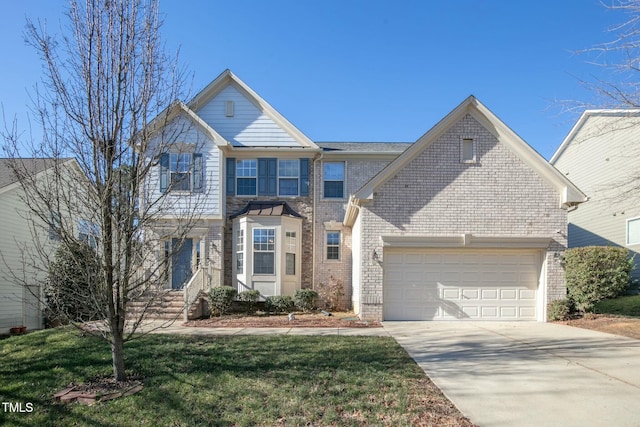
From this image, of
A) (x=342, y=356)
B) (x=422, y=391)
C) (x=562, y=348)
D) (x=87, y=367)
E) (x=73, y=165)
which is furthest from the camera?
(x=562, y=348)

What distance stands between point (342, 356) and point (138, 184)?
4.49 metres

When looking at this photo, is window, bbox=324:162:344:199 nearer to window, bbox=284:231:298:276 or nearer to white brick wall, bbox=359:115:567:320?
window, bbox=284:231:298:276

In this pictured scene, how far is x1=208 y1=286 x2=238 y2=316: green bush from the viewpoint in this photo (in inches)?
524

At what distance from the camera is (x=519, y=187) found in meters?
12.1

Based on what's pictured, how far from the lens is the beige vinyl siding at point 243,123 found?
1650 cm

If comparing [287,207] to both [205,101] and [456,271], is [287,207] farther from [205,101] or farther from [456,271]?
[456,271]

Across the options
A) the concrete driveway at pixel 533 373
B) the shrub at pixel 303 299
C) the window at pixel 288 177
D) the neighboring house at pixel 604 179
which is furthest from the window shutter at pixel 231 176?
the neighboring house at pixel 604 179

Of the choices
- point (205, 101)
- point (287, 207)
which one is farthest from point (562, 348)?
point (205, 101)

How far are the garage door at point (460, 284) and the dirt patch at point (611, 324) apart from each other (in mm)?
1265

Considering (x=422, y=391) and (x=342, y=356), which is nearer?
A: (x=422, y=391)

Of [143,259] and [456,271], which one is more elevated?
[143,259]

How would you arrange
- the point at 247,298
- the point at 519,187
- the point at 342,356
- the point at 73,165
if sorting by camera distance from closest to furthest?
the point at 73,165 → the point at 342,356 → the point at 519,187 → the point at 247,298

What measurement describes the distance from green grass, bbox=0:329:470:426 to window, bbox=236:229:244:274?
6884 millimetres

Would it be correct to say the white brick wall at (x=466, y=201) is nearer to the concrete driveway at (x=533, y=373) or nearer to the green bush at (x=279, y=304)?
the concrete driveway at (x=533, y=373)
